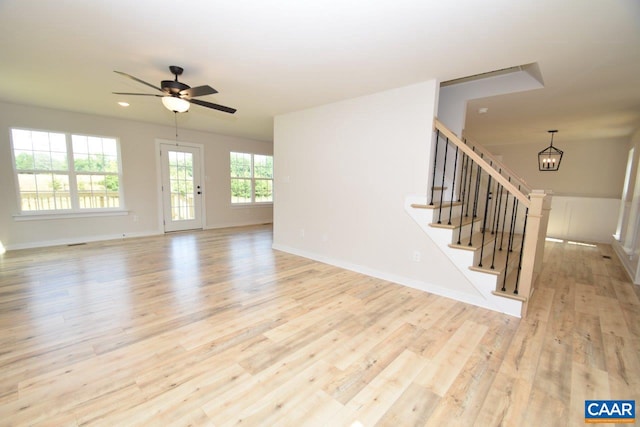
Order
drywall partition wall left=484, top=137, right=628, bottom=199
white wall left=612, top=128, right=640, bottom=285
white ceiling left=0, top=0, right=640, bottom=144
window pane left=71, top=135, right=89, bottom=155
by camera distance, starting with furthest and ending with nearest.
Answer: drywall partition wall left=484, top=137, right=628, bottom=199 < window pane left=71, top=135, right=89, bottom=155 < white wall left=612, top=128, right=640, bottom=285 < white ceiling left=0, top=0, right=640, bottom=144

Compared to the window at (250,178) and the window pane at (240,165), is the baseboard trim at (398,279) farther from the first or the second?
the window pane at (240,165)

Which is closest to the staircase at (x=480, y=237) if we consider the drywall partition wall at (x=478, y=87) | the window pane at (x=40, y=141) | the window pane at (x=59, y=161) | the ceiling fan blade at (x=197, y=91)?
the drywall partition wall at (x=478, y=87)

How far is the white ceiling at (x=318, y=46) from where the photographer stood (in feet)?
5.94

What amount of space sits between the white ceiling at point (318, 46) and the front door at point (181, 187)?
2319 millimetres

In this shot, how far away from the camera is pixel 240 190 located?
7441 mm

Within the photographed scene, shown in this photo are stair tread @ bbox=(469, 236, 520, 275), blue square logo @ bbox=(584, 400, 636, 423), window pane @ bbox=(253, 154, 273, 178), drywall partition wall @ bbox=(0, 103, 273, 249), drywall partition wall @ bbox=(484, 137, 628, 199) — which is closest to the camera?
blue square logo @ bbox=(584, 400, 636, 423)

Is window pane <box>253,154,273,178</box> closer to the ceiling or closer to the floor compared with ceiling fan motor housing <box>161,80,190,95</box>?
closer to the floor

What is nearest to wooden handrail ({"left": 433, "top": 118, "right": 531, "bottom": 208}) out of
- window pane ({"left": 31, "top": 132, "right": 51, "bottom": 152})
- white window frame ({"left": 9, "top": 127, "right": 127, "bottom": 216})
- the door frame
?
the door frame

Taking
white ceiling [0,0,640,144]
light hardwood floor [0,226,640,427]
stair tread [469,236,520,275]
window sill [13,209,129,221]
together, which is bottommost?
light hardwood floor [0,226,640,427]

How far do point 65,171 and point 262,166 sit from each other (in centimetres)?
423

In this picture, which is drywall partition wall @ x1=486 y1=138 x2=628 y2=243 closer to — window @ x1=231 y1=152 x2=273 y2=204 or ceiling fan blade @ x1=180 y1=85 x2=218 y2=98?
window @ x1=231 y1=152 x2=273 y2=204

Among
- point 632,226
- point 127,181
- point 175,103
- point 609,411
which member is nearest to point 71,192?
point 127,181

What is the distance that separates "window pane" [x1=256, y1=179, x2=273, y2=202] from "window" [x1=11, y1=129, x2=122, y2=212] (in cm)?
328

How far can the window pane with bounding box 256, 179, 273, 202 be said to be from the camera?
7820 mm
